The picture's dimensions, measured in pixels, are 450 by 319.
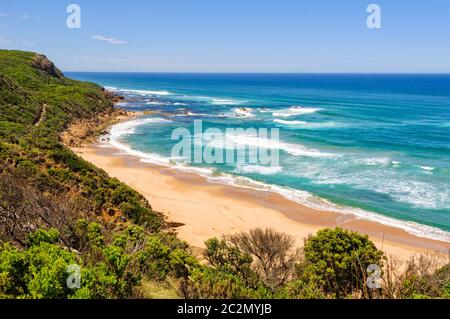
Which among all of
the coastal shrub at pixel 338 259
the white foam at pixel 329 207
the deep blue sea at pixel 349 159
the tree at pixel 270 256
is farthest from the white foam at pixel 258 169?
the coastal shrub at pixel 338 259

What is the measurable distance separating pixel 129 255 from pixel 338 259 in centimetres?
785

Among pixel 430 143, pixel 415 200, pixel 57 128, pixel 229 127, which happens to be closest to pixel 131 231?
pixel 415 200

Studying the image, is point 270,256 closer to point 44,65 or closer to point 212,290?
point 212,290

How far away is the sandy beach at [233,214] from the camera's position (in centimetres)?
2361

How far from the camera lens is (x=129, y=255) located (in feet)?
36.4

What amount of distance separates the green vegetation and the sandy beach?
3.15 meters

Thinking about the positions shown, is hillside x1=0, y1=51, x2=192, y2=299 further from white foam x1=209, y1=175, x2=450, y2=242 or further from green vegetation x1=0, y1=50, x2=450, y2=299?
white foam x1=209, y1=175, x2=450, y2=242

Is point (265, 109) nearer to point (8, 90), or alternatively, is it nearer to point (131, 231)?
point (8, 90)

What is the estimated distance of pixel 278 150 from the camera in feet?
152

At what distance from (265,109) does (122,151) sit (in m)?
47.8

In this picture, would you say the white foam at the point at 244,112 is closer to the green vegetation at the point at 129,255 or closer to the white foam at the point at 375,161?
the white foam at the point at 375,161

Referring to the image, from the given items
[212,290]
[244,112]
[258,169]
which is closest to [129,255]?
[212,290]

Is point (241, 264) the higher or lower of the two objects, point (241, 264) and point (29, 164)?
the lower
